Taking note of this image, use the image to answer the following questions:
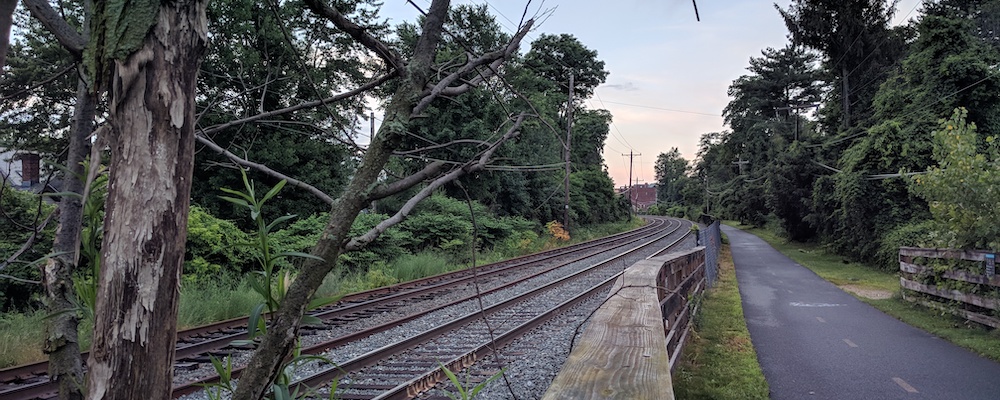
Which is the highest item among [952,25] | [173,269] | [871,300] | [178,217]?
[952,25]

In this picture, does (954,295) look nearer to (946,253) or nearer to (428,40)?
(946,253)

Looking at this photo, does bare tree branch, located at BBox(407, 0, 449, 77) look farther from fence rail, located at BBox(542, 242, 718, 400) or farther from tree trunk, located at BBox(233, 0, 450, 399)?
fence rail, located at BBox(542, 242, 718, 400)

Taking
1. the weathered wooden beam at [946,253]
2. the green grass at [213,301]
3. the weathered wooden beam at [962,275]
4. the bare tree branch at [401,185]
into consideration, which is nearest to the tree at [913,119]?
the weathered wooden beam at [946,253]

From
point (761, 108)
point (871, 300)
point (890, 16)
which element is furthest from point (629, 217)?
point (871, 300)

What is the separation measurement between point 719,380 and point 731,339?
7.15ft

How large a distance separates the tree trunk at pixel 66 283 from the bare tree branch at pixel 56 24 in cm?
17

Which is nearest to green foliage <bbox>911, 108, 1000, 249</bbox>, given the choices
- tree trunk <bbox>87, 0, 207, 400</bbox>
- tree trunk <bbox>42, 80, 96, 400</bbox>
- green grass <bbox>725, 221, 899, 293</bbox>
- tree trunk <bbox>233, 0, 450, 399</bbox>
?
green grass <bbox>725, 221, 899, 293</bbox>

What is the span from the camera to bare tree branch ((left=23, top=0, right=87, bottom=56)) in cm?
159

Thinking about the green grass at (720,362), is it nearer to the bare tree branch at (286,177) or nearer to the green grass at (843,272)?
the bare tree branch at (286,177)

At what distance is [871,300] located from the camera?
1224 cm

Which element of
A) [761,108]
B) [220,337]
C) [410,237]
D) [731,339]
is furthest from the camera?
[761,108]

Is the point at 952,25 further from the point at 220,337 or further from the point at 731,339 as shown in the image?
the point at 220,337

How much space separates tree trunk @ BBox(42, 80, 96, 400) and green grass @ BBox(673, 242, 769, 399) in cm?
479

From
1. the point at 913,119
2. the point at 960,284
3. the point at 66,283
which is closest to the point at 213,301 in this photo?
the point at 66,283
